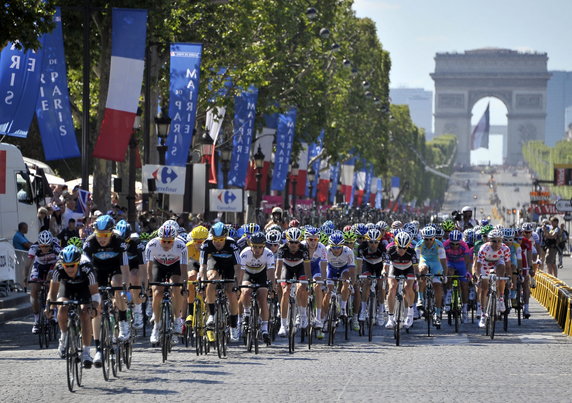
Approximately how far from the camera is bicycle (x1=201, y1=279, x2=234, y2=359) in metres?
18.2

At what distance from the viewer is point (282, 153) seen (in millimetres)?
50375

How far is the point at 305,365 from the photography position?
1734cm

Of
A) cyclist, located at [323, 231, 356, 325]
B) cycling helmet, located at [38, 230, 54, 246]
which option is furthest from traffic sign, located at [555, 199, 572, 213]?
cycling helmet, located at [38, 230, 54, 246]

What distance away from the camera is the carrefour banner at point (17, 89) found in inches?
1015

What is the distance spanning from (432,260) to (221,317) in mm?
6382

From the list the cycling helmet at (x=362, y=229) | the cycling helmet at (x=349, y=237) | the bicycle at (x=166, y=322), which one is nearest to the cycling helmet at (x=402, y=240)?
the cycling helmet at (x=349, y=237)

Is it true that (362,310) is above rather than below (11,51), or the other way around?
below

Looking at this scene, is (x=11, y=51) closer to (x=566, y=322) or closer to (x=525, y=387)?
(x=566, y=322)

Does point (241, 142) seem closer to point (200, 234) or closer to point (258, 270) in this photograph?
point (200, 234)

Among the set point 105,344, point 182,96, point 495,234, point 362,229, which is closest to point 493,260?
point 495,234

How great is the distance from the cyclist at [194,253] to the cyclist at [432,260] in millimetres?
4148

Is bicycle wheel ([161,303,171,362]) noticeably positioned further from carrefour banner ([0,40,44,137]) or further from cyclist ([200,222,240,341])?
carrefour banner ([0,40,44,137])

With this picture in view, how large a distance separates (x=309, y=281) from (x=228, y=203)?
18261 mm

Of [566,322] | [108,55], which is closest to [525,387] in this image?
[566,322]
